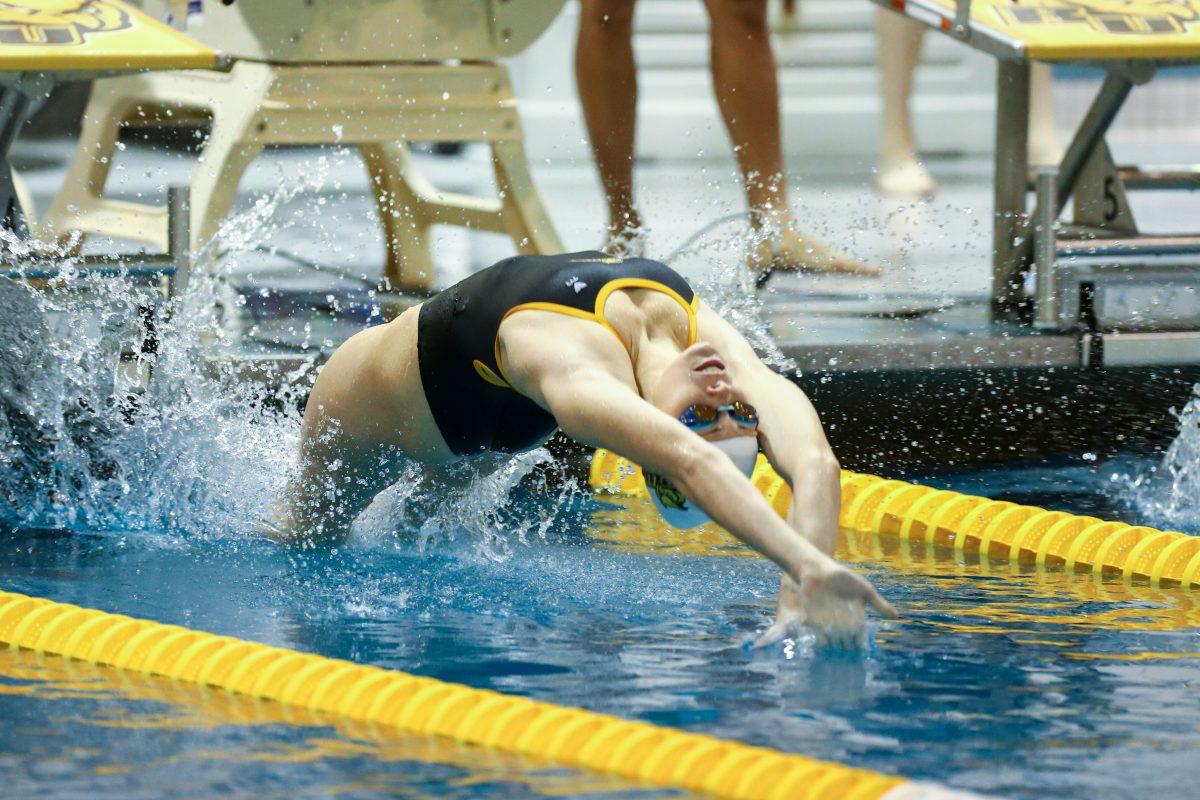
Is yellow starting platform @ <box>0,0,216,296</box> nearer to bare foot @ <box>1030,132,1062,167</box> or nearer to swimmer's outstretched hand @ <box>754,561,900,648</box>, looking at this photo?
swimmer's outstretched hand @ <box>754,561,900,648</box>

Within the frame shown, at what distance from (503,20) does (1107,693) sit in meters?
2.73

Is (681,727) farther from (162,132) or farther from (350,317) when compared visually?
(162,132)

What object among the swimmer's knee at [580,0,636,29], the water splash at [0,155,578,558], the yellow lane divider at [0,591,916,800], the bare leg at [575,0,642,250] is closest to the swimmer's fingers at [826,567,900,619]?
the yellow lane divider at [0,591,916,800]

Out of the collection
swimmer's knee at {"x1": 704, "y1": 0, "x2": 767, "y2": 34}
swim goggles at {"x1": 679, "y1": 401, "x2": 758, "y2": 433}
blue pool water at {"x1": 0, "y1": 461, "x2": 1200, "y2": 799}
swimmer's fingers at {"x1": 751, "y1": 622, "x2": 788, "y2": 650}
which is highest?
swimmer's knee at {"x1": 704, "y1": 0, "x2": 767, "y2": 34}

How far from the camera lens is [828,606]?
245 cm

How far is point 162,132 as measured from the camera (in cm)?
948

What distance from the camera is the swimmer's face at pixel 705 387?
257cm

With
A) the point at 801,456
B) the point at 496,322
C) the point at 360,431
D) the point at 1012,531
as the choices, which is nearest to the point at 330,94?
the point at 360,431

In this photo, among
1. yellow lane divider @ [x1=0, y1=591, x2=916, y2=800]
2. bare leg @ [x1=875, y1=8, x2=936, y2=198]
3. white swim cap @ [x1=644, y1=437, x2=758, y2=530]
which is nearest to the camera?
yellow lane divider @ [x1=0, y1=591, x2=916, y2=800]

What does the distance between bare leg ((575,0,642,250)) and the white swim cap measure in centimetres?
230

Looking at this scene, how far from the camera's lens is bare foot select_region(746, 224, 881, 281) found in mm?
4840

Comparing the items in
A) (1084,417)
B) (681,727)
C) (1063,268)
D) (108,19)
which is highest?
(108,19)

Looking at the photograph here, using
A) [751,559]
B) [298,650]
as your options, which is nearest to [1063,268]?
[751,559]

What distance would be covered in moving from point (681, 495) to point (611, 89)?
8.41 ft
